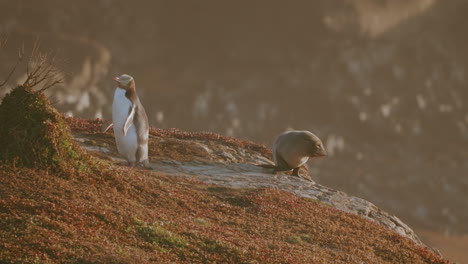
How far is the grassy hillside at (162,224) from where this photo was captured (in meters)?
13.2

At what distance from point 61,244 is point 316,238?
32.9 feet

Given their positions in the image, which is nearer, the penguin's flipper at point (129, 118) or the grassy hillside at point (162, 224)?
the grassy hillside at point (162, 224)

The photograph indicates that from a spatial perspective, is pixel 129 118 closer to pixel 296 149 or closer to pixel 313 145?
pixel 296 149

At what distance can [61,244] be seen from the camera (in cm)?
1290

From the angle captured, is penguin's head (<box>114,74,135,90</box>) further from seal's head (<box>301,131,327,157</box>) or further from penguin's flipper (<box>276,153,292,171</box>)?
seal's head (<box>301,131,327,157</box>)

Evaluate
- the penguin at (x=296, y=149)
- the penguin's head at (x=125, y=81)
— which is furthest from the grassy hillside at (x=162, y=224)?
the penguin at (x=296, y=149)

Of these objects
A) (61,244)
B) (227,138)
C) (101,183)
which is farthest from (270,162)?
(61,244)

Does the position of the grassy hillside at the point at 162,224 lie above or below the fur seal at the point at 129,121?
below

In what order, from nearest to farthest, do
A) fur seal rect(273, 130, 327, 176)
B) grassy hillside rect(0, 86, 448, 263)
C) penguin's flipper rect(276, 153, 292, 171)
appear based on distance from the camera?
grassy hillside rect(0, 86, 448, 263), fur seal rect(273, 130, 327, 176), penguin's flipper rect(276, 153, 292, 171)

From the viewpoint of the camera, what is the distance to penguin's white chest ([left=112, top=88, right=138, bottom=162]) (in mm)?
25297

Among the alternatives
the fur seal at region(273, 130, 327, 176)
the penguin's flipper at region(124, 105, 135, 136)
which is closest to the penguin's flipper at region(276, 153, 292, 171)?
the fur seal at region(273, 130, 327, 176)

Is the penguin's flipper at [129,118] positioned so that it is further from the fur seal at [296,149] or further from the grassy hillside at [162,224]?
the fur seal at [296,149]

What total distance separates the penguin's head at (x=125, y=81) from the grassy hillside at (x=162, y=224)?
4.50 meters

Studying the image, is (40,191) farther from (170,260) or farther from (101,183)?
(170,260)
